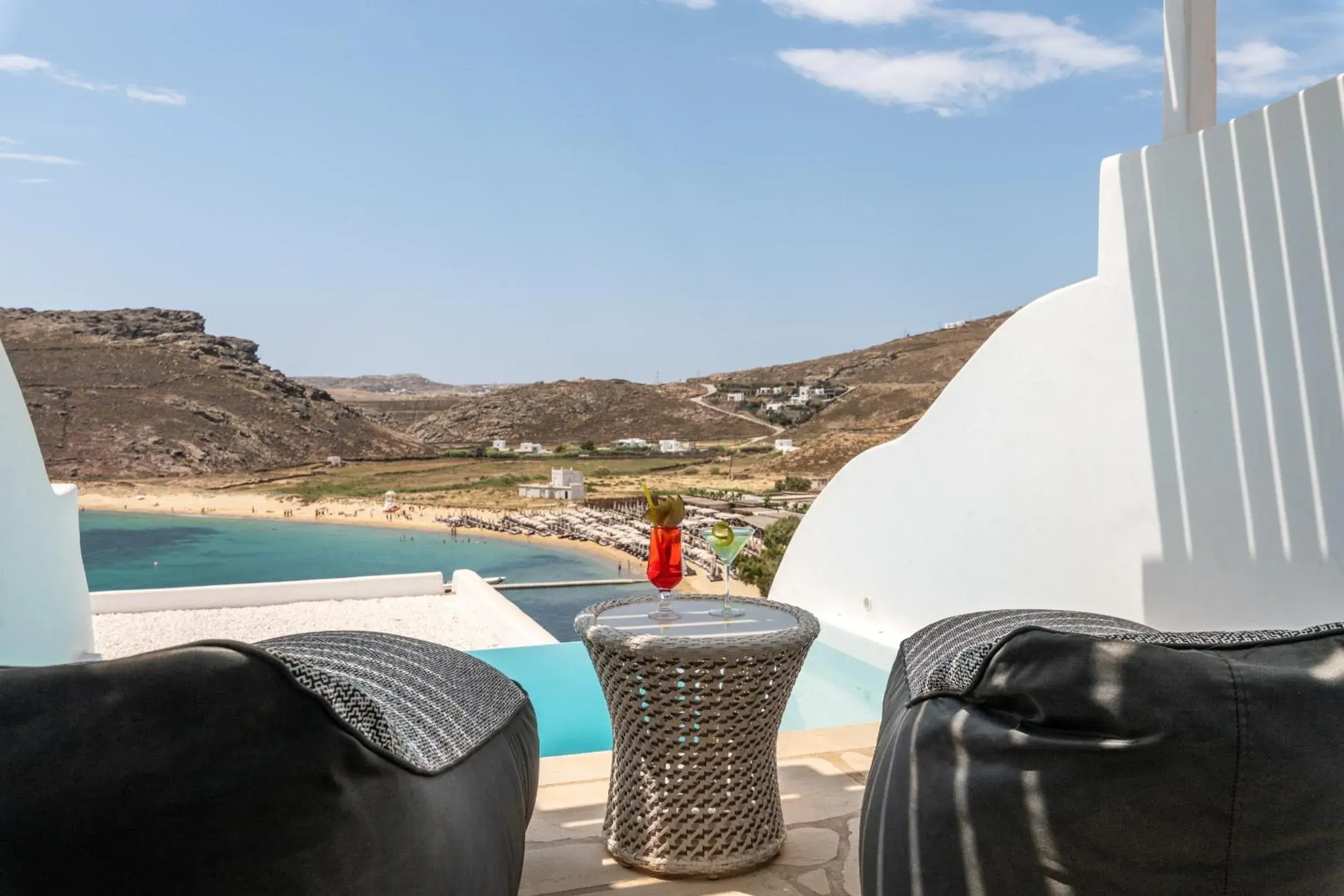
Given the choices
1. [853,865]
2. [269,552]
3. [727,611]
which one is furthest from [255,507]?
[853,865]

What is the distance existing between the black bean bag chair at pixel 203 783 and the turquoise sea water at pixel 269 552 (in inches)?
608

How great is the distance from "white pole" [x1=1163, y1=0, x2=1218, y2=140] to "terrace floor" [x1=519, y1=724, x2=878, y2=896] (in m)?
2.07

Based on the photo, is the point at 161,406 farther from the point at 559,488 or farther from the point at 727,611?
the point at 727,611

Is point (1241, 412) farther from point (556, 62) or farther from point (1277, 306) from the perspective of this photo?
point (556, 62)

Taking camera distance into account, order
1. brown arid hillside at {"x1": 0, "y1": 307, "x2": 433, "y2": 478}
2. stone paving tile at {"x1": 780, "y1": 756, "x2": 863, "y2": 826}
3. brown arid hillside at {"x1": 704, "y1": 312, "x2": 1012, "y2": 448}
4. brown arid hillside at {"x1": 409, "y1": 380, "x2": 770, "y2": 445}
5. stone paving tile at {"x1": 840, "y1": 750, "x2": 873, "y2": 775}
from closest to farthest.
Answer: stone paving tile at {"x1": 780, "y1": 756, "x2": 863, "y2": 826} < stone paving tile at {"x1": 840, "y1": 750, "x2": 873, "y2": 775} < brown arid hillside at {"x1": 704, "y1": 312, "x2": 1012, "y2": 448} < brown arid hillside at {"x1": 409, "y1": 380, "x2": 770, "y2": 445} < brown arid hillside at {"x1": 0, "y1": 307, "x2": 433, "y2": 478}

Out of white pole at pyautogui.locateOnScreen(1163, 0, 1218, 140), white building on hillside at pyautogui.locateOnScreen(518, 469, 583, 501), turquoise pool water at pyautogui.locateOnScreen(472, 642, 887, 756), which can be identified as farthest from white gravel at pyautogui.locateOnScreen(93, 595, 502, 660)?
white building on hillside at pyautogui.locateOnScreen(518, 469, 583, 501)

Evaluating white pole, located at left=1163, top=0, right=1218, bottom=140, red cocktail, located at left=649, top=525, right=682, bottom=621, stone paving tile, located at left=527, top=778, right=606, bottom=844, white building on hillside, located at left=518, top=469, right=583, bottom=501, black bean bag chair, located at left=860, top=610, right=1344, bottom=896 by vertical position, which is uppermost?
white pole, located at left=1163, top=0, right=1218, bottom=140

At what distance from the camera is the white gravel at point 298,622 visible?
6.11 meters

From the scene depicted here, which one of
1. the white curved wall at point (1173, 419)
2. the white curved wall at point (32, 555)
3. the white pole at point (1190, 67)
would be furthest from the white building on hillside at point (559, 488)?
the white pole at point (1190, 67)

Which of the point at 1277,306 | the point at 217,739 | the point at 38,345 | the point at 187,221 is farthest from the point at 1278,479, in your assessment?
the point at 187,221

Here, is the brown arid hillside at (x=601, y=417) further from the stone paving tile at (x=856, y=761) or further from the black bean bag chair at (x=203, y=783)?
the black bean bag chair at (x=203, y=783)

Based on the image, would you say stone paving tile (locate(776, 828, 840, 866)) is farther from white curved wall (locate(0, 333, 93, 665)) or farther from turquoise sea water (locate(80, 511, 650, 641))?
turquoise sea water (locate(80, 511, 650, 641))

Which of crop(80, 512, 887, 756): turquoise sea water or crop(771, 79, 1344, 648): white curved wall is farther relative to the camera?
crop(80, 512, 887, 756): turquoise sea water

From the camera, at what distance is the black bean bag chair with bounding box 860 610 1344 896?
0.88 m
